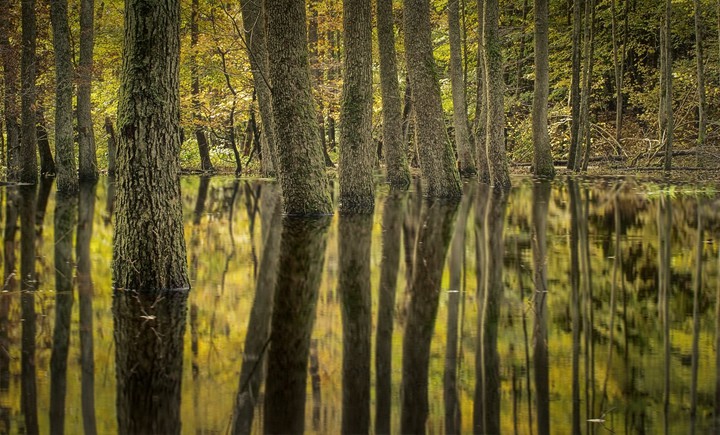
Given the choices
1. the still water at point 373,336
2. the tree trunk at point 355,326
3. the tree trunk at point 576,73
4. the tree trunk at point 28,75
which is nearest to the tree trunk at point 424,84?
the still water at point 373,336

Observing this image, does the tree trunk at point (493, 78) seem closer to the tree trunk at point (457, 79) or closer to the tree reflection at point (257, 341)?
the tree trunk at point (457, 79)

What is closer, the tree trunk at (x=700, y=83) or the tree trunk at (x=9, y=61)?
the tree trunk at (x=9, y=61)

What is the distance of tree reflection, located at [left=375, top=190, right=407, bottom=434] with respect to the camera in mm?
5270

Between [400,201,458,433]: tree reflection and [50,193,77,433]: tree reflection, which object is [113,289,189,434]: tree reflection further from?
[400,201,458,433]: tree reflection

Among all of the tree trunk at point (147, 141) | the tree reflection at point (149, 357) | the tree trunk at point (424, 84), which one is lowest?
the tree reflection at point (149, 357)

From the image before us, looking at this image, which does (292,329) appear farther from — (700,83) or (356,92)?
(700,83)

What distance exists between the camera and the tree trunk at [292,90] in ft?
52.8

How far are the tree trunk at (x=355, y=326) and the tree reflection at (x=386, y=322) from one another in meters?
0.08

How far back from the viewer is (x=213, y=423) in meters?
4.93

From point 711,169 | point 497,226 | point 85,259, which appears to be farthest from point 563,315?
point 711,169

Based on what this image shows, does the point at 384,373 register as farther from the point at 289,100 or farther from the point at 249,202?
the point at 249,202

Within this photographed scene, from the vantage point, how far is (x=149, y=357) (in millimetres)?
6422

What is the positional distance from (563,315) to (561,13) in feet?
138

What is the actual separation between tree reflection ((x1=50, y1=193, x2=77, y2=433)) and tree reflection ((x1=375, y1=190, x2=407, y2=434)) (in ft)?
6.10
